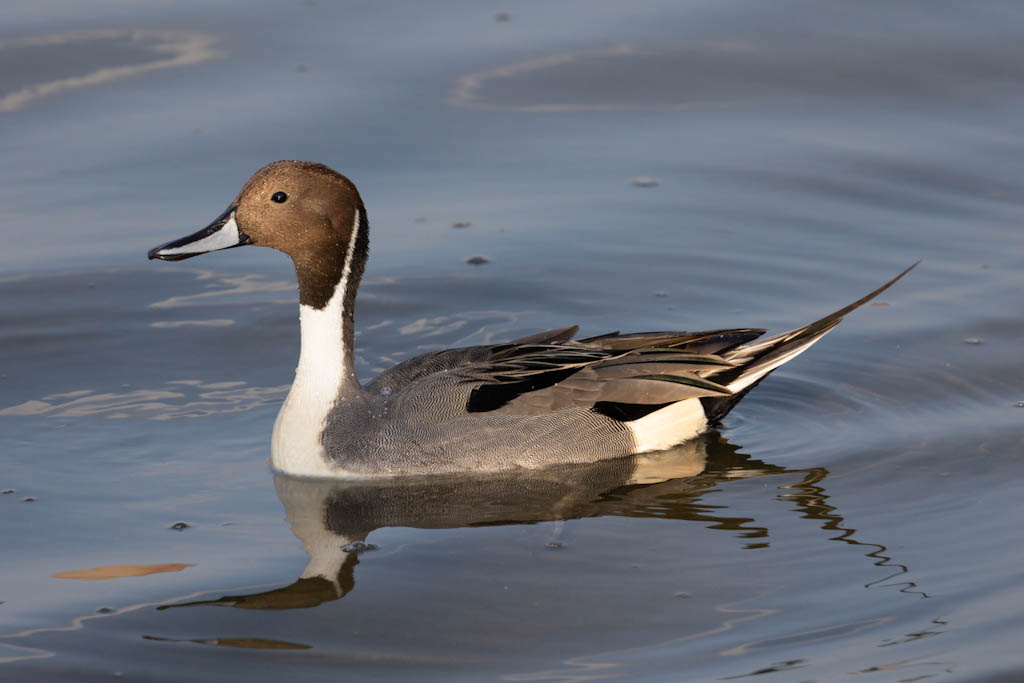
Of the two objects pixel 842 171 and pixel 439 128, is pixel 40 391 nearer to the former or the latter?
pixel 439 128

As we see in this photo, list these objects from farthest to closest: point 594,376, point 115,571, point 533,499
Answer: point 594,376 < point 533,499 < point 115,571

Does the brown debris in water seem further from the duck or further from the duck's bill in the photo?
the duck's bill

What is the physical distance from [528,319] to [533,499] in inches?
82.7

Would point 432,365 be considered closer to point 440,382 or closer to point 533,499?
point 440,382

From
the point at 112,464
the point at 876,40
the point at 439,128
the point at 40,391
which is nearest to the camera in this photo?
the point at 112,464

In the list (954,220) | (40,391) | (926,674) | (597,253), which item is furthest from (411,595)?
(954,220)

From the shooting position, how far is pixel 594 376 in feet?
22.0

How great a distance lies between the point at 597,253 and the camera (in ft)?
29.1

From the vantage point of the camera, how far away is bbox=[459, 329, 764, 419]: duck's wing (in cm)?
660

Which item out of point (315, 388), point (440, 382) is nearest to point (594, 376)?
point (440, 382)

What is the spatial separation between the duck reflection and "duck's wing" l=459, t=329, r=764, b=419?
289 mm

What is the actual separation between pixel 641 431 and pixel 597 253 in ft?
7.42

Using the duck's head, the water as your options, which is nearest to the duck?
the duck's head

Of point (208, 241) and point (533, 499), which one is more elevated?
point (208, 241)
